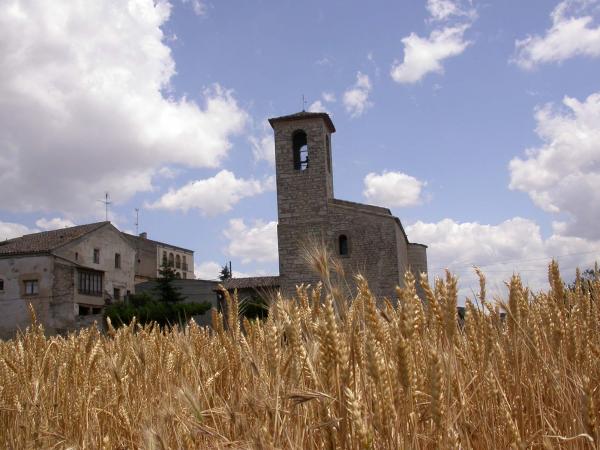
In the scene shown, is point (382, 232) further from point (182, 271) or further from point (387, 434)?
point (182, 271)

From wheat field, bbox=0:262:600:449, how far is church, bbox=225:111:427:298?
24.7 m

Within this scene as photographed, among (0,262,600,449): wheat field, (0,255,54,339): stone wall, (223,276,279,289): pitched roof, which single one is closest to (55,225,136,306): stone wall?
(0,255,54,339): stone wall

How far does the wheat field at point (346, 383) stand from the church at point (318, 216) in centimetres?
2472

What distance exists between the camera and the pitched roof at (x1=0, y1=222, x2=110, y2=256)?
34.1 metres

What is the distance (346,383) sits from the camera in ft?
4.76

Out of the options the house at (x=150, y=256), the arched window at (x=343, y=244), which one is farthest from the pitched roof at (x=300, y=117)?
the house at (x=150, y=256)

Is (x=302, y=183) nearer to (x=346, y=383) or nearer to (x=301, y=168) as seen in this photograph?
(x=301, y=168)

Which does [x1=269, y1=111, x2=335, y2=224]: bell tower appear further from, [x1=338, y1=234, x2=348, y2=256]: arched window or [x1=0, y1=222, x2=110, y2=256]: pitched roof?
[x1=0, y1=222, x2=110, y2=256]: pitched roof

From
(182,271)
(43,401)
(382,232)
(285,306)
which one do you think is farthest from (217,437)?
(182,271)

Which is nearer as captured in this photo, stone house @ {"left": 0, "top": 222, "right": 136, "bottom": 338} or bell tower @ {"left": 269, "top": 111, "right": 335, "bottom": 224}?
bell tower @ {"left": 269, "top": 111, "right": 335, "bottom": 224}

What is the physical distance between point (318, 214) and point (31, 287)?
57.9 ft

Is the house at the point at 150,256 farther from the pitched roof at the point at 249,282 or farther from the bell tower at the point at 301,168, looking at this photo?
the bell tower at the point at 301,168

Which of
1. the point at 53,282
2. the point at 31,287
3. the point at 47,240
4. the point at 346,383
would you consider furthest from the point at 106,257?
the point at 346,383

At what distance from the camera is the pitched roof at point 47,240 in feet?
112
